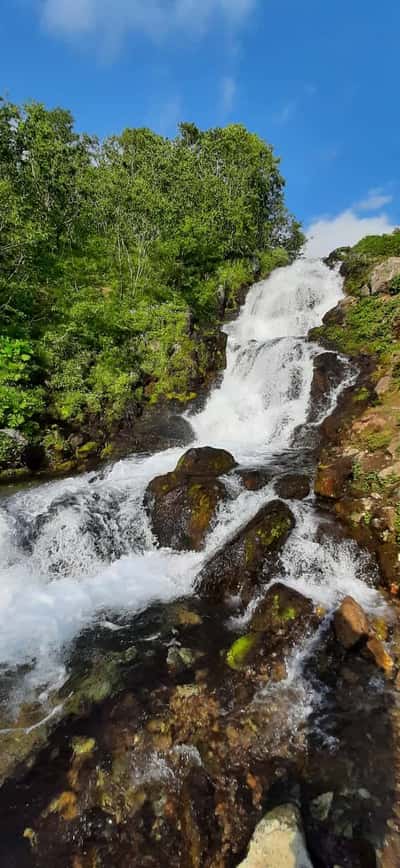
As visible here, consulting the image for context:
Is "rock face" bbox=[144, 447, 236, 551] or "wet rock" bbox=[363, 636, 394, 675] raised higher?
"rock face" bbox=[144, 447, 236, 551]

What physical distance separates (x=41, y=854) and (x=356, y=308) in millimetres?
22372

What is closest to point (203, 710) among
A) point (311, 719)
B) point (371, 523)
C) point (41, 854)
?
point (311, 719)

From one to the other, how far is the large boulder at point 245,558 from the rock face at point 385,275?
16811mm

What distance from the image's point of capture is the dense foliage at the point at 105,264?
50.2 ft

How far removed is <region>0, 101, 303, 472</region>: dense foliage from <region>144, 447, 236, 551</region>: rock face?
21.3ft

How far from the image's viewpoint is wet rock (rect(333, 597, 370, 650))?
5.71 metres

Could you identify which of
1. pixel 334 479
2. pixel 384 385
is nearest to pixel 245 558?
pixel 334 479

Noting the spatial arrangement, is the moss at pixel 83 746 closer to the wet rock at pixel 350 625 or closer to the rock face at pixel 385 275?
the wet rock at pixel 350 625

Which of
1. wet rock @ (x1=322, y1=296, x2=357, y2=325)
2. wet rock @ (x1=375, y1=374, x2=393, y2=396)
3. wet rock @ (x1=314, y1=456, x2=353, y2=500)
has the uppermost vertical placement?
wet rock @ (x1=322, y1=296, x2=357, y2=325)

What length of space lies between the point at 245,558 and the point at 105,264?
2388 cm

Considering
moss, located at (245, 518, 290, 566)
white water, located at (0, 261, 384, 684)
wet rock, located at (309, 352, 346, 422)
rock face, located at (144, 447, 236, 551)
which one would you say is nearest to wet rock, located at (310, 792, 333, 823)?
white water, located at (0, 261, 384, 684)

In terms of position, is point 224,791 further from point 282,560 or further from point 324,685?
point 282,560

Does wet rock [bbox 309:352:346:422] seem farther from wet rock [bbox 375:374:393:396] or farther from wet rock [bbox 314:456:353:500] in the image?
wet rock [bbox 314:456:353:500]

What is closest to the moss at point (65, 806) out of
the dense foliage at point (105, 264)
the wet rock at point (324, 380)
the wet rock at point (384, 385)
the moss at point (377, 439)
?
the moss at point (377, 439)
